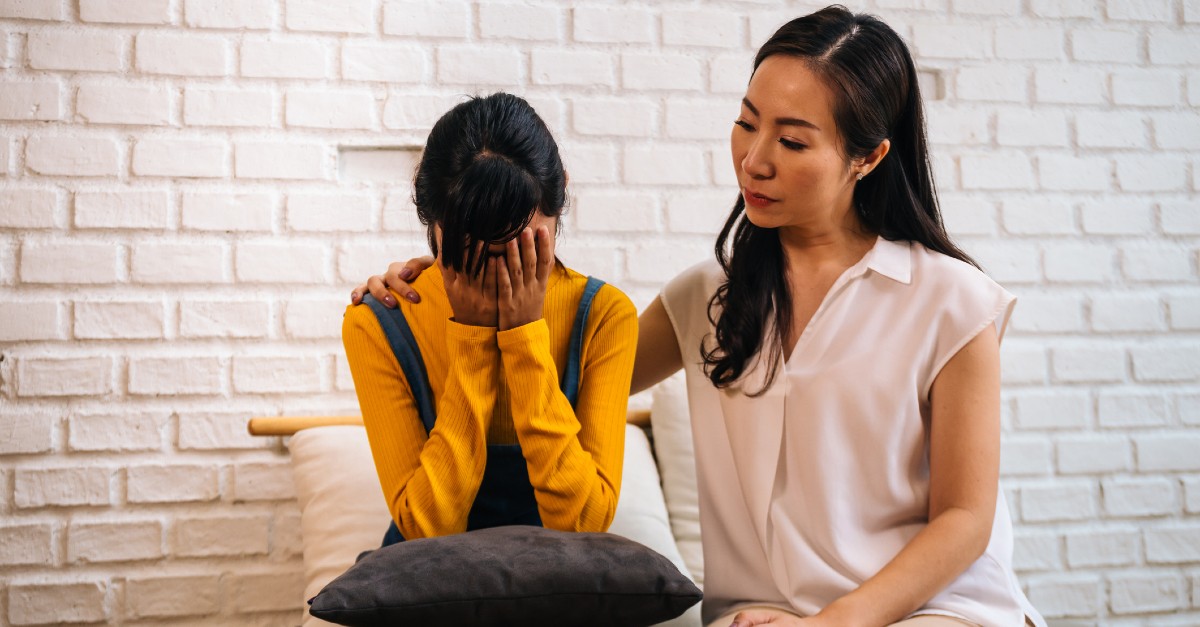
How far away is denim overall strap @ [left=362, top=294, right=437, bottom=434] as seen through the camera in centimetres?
119

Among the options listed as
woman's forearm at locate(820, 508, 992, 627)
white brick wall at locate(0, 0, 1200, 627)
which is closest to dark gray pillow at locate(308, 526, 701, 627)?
woman's forearm at locate(820, 508, 992, 627)

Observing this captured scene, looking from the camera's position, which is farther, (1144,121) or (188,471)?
(1144,121)

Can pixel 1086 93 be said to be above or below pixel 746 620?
above

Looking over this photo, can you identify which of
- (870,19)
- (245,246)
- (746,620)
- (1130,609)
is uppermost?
(870,19)

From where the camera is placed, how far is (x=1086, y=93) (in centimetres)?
205

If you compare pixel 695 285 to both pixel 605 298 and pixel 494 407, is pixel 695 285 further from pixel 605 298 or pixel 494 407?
pixel 494 407

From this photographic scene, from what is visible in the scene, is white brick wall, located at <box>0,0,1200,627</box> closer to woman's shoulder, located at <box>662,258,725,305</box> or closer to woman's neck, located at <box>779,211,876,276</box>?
woman's shoulder, located at <box>662,258,725,305</box>

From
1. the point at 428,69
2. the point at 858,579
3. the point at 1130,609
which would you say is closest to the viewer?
the point at 858,579

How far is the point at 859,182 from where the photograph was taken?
1.33 m

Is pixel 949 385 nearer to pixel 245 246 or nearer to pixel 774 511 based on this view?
pixel 774 511

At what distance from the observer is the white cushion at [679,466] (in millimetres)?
1697

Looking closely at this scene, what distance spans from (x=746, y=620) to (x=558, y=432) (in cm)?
29

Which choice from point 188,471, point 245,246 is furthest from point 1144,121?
point 188,471

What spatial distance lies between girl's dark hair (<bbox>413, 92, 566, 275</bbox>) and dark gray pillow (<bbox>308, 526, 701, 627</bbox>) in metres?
0.32
